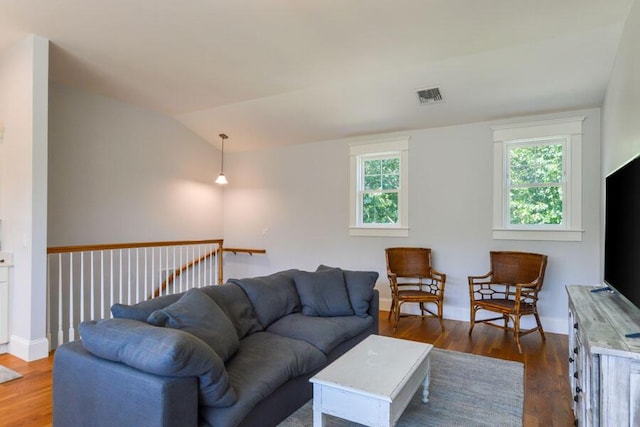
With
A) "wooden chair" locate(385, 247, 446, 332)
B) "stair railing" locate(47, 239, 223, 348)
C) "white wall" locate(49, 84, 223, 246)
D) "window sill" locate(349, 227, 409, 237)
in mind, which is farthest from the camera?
"window sill" locate(349, 227, 409, 237)

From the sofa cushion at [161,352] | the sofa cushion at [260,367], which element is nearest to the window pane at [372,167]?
the sofa cushion at [260,367]

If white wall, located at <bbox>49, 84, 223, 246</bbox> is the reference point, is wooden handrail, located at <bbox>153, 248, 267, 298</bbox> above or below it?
below

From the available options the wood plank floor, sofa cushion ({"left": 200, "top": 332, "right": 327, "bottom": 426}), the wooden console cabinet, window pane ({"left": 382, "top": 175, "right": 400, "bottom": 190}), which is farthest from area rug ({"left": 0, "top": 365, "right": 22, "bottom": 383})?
window pane ({"left": 382, "top": 175, "right": 400, "bottom": 190})

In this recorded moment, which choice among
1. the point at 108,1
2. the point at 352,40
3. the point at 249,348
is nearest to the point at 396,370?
the point at 249,348

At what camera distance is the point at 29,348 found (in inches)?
124

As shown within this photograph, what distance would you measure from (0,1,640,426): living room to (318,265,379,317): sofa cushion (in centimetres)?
164

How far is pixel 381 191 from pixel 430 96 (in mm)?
1537

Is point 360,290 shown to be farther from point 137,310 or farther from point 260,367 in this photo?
point 137,310

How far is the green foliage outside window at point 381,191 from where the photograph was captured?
5.05 m

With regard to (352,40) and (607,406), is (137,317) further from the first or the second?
(352,40)

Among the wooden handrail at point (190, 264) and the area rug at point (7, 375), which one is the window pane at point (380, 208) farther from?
the area rug at point (7, 375)

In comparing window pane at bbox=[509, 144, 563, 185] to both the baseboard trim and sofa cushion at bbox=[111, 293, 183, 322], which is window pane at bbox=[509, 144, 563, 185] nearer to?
sofa cushion at bbox=[111, 293, 183, 322]

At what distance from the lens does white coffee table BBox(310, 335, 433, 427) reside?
177cm

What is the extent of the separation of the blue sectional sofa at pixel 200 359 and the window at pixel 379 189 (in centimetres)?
217
